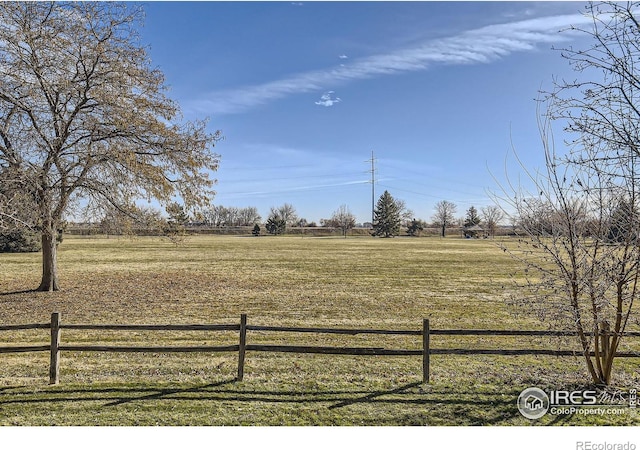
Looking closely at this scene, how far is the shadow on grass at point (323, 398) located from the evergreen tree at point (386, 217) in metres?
91.7

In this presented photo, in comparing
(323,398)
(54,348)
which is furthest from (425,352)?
(54,348)

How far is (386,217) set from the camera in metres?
96.6

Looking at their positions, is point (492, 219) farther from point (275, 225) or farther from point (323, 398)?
point (275, 225)

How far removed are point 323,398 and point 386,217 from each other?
3639 inches

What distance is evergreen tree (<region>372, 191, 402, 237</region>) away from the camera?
96.6 metres

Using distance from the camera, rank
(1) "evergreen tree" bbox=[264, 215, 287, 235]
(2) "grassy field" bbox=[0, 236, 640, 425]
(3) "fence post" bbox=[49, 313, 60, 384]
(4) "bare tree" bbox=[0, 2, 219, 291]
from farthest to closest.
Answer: (1) "evergreen tree" bbox=[264, 215, 287, 235] → (4) "bare tree" bbox=[0, 2, 219, 291] → (3) "fence post" bbox=[49, 313, 60, 384] → (2) "grassy field" bbox=[0, 236, 640, 425]

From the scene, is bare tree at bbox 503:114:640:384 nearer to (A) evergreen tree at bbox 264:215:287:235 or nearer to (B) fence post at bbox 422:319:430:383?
(B) fence post at bbox 422:319:430:383

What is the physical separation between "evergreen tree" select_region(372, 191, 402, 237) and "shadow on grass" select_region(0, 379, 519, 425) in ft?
301

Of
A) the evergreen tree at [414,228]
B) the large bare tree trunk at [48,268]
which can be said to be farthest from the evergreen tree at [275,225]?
the large bare tree trunk at [48,268]

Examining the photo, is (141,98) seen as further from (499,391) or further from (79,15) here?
(499,391)

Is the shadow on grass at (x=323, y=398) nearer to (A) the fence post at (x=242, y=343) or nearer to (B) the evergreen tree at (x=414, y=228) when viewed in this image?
(A) the fence post at (x=242, y=343)

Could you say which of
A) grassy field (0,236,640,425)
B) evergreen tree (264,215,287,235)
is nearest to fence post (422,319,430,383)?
grassy field (0,236,640,425)

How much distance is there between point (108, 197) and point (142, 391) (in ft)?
37.1
